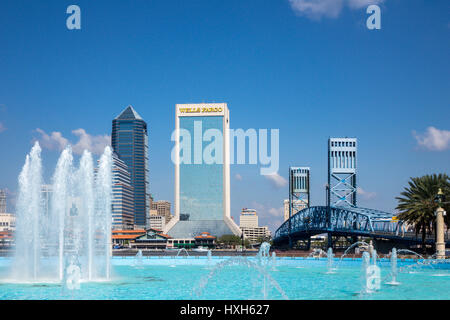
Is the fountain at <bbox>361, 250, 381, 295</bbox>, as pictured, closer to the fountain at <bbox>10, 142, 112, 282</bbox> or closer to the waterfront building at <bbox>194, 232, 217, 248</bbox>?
the fountain at <bbox>10, 142, 112, 282</bbox>

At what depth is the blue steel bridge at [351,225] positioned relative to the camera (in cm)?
6706

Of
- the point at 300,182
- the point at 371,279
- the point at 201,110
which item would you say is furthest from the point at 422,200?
the point at 201,110

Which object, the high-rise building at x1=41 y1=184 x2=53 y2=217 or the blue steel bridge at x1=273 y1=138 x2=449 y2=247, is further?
the blue steel bridge at x1=273 y1=138 x2=449 y2=247

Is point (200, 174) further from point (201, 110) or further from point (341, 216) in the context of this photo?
point (341, 216)

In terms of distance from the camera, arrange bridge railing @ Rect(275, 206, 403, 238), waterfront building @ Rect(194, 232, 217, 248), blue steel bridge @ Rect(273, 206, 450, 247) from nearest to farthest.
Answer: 1. blue steel bridge @ Rect(273, 206, 450, 247)
2. bridge railing @ Rect(275, 206, 403, 238)
3. waterfront building @ Rect(194, 232, 217, 248)

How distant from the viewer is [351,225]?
87000mm

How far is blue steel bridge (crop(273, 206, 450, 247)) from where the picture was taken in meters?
67.1

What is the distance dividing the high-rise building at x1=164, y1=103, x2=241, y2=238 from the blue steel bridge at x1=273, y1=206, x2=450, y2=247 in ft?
237

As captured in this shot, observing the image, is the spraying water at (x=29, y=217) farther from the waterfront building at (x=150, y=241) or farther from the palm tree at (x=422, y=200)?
→ the waterfront building at (x=150, y=241)

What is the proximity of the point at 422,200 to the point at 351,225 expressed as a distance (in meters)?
34.3

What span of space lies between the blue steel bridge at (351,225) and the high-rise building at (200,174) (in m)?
72.3

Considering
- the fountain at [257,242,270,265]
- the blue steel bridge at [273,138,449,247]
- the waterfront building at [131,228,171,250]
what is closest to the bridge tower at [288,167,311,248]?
the blue steel bridge at [273,138,449,247]

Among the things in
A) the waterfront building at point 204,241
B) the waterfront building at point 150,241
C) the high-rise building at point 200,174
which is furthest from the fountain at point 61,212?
the high-rise building at point 200,174
